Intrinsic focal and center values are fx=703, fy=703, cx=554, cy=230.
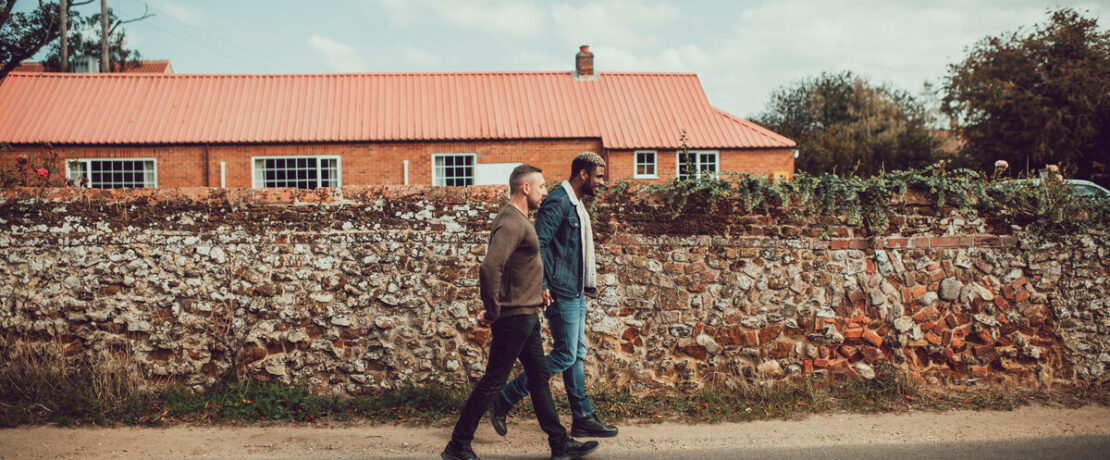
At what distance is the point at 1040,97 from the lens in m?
24.0

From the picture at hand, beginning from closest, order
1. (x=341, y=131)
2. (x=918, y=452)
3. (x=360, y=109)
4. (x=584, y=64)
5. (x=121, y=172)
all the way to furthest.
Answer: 1. (x=918, y=452)
2. (x=121, y=172)
3. (x=341, y=131)
4. (x=360, y=109)
5. (x=584, y=64)

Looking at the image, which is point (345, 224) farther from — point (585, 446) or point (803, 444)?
point (803, 444)

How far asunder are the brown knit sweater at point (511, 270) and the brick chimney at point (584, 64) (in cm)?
2000

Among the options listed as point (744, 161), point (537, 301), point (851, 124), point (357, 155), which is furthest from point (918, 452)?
point (851, 124)

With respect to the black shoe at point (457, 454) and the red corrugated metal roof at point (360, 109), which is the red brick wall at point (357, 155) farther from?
the black shoe at point (457, 454)

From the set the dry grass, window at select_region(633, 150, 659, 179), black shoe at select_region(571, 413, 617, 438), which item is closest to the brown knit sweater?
black shoe at select_region(571, 413, 617, 438)

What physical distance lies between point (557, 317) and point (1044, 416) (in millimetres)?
3903

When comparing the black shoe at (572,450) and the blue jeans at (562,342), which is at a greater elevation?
the blue jeans at (562,342)

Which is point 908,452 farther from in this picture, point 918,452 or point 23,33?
point 23,33

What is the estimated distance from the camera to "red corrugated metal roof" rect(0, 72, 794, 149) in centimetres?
2042

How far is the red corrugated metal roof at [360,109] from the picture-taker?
20.4 m

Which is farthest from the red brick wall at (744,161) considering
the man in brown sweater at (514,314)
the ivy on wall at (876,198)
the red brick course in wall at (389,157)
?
the man in brown sweater at (514,314)

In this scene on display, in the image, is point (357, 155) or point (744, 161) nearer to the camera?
point (357, 155)

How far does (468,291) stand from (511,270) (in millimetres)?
1593
